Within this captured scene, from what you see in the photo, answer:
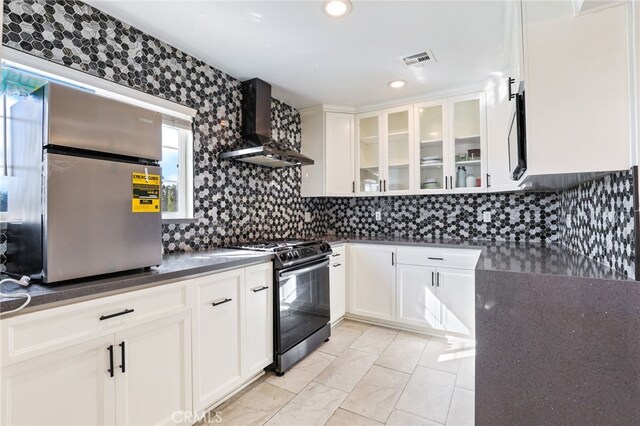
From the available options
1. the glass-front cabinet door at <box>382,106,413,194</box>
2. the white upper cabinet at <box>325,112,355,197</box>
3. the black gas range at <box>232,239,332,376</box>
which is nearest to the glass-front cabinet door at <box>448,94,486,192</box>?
the glass-front cabinet door at <box>382,106,413,194</box>

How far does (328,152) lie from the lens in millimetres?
3641

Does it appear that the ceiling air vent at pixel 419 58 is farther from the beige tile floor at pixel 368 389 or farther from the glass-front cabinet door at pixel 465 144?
the beige tile floor at pixel 368 389

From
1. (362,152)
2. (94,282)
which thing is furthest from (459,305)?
(94,282)

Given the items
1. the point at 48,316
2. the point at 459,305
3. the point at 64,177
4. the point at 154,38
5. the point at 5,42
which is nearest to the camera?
the point at 48,316

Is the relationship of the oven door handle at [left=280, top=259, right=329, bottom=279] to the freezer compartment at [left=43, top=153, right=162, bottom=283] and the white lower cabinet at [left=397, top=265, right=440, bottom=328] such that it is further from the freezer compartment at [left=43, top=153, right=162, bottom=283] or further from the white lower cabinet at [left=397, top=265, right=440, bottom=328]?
the freezer compartment at [left=43, top=153, right=162, bottom=283]

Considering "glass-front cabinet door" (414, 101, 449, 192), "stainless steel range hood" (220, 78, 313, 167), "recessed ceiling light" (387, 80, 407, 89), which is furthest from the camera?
"glass-front cabinet door" (414, 101, 449, 192)

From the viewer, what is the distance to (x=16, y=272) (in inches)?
57.2

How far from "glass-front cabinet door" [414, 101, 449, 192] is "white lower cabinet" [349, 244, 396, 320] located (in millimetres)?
814

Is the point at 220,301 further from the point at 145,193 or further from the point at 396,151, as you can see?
the point at 396,151

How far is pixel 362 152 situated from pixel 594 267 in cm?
258

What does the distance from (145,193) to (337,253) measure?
1.98 meters

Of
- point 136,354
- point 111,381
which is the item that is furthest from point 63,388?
point 136,354

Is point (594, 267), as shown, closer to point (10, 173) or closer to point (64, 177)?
point (64, 177)

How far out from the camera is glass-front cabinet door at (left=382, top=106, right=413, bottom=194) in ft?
11.5
